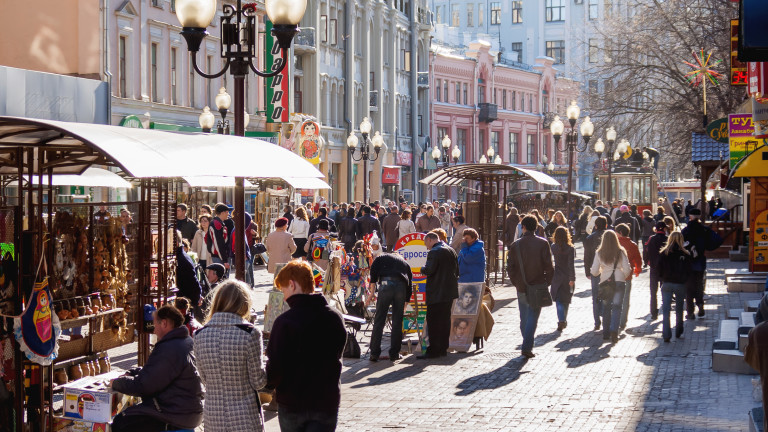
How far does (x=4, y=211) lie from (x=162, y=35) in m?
30.6

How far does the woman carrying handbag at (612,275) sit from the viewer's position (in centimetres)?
1744

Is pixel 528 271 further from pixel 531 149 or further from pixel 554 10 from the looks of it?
pixel 554 10

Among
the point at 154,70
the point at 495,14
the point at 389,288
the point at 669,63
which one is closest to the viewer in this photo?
the point at 389,288

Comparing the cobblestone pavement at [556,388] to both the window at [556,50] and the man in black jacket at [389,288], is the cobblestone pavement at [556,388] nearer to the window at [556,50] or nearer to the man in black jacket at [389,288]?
the man in black jacket at [389,288]

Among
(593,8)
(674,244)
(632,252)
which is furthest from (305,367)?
(593,8)

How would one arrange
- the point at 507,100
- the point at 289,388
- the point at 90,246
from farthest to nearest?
the point at 507,100
the point at 90,246
the point at 289,388

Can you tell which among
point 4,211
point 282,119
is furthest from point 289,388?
point 282,119

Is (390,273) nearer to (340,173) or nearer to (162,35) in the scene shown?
(162,35)

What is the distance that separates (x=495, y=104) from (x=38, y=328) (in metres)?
73.6

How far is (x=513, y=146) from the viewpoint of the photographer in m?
88.1

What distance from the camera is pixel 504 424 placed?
37.9 feet

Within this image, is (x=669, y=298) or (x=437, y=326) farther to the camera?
(x=669, y=298)

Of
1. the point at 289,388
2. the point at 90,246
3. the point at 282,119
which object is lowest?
the point at 289,388

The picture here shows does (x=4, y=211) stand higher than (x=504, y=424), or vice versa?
(x=4, y=211)
